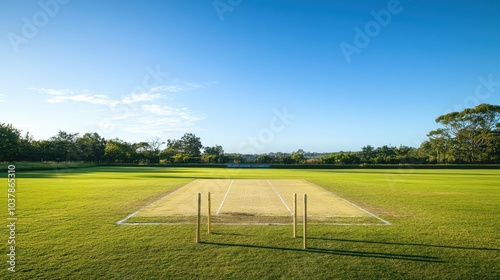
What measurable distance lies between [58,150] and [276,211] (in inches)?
3102

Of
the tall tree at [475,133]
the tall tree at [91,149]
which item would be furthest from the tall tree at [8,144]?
the tall tree at [475,133]

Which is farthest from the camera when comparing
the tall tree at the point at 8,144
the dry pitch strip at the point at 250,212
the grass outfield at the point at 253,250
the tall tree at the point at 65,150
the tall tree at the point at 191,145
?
the tall tree at the point at 191,145

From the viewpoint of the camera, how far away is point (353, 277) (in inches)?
208

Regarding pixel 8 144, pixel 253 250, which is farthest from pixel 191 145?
pixel 253 250

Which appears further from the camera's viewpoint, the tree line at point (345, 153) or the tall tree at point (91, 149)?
the tall tree at point (91, 149)

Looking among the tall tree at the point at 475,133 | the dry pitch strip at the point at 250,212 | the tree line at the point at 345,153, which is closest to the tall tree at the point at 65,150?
the tree line at the point at 345,153

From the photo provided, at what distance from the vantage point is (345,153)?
73750 millimetres

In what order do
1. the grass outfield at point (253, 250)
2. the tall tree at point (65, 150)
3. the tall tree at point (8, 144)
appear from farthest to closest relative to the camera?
the tall tree at point (65, 150) → the tall tree at point (8, 144) → the grass outfield at point (253, 250)

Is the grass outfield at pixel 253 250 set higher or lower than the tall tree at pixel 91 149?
lower

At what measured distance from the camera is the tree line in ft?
213

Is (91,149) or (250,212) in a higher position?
(91,149)

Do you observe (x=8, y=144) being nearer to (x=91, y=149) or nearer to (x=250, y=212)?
(x=91, y=149)

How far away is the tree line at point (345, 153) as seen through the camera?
65.0m

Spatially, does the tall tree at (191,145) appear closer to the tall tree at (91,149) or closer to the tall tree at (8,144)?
the tall tree at (91,149)
